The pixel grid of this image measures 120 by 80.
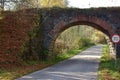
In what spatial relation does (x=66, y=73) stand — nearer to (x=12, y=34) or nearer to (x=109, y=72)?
(x=109, y=72)

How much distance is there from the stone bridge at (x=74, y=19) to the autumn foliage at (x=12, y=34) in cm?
328

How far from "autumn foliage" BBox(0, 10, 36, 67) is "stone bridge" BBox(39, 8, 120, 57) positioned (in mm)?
3283

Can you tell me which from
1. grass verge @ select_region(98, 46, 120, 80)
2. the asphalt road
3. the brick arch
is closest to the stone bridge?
the brick arch

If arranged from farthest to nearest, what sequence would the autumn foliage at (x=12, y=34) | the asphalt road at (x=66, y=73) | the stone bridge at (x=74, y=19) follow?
the stone bridge at (x=74, y=19) → the autumn foliage at (x=12, y=34) → the asphalt road at (x=66, y=73)

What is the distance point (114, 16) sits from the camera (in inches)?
1043

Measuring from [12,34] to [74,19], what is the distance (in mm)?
6122

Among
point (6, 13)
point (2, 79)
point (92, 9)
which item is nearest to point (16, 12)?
point (6, 13)

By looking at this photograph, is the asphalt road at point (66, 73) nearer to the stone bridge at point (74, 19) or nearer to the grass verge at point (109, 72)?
the grass verge at point (109, 72)

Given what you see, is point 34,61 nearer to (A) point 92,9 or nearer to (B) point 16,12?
(B) point 16,12

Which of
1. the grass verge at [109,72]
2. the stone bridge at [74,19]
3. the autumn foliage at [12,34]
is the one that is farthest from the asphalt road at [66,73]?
the stone bridge at [74,19]

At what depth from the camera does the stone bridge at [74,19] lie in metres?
26.5

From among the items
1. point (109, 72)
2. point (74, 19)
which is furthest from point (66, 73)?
point (74, 19)

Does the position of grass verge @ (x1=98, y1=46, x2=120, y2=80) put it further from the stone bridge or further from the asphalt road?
the stone bridge

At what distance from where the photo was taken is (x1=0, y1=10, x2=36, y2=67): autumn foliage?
71.7ft
